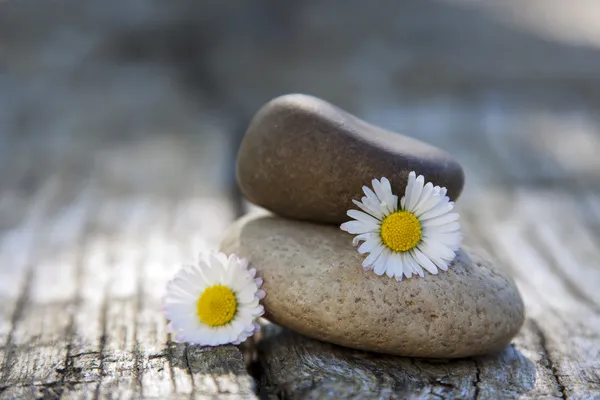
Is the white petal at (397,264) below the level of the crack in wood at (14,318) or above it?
below

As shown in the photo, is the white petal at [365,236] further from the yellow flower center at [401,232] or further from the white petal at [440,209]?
the white petal at [440,209]

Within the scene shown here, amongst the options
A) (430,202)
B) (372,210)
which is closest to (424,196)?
(430,202)

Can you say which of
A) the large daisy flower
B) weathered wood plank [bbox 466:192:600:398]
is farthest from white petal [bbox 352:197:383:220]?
weathered wood plank [bbox 466:192:600:398]

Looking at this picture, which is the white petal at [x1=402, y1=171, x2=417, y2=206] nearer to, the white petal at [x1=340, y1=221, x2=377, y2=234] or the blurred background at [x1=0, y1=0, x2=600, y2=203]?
the white petal at [x1=340, y1=221, x2=377, y2=234]

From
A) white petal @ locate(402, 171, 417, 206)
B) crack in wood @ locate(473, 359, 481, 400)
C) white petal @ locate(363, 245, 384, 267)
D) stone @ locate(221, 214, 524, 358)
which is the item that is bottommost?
crack in wood @ locate(473, 359, 481, 400)

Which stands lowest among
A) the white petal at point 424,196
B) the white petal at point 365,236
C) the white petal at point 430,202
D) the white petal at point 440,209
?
the white petal at point 365,236

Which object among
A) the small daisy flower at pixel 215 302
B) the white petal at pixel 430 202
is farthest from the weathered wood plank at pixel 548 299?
the small daisy flower at pixel 215 302

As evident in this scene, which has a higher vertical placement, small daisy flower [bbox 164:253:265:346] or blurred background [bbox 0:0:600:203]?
blurred background [bbox 0:0:600:203]
